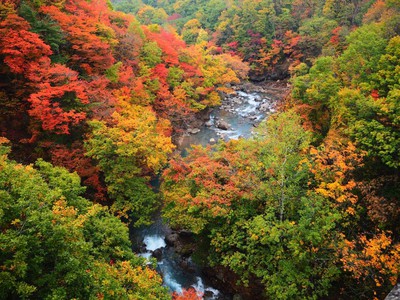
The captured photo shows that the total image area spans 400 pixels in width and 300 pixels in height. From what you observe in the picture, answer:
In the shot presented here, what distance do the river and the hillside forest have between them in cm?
145

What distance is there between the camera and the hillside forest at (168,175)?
8.80 m

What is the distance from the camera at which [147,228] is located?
19953 mm

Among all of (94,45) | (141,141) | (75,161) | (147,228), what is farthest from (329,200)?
(94,45)

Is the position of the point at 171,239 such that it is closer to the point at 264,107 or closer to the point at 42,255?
the point at 42,255

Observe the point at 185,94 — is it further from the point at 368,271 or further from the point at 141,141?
the point at 368,271

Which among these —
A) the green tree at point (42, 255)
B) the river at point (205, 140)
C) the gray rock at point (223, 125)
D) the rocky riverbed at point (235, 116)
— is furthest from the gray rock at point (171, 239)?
the gray rock at point (223, 125)

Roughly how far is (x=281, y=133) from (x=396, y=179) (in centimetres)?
588

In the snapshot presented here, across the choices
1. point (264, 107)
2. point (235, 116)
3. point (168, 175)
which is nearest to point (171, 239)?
point (168, 175)

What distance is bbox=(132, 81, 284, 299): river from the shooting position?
53.8 ft

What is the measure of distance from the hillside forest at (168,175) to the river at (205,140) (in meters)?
1.45

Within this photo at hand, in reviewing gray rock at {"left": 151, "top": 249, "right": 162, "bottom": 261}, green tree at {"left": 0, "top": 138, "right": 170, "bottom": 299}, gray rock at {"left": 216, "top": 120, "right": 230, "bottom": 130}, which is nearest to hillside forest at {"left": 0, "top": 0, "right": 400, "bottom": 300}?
green tree at {"left": 0, "top": 138, "right": 170, "bottom": 299}

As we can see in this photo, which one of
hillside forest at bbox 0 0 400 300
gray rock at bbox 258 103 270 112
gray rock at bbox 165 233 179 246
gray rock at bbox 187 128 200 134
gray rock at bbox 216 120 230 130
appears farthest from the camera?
gray rock at bbox 258 103 270 112

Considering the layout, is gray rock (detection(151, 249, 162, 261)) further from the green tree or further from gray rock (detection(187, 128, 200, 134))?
gray rock (detection(187, 128, 200, 134))

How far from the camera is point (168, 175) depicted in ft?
57.6
